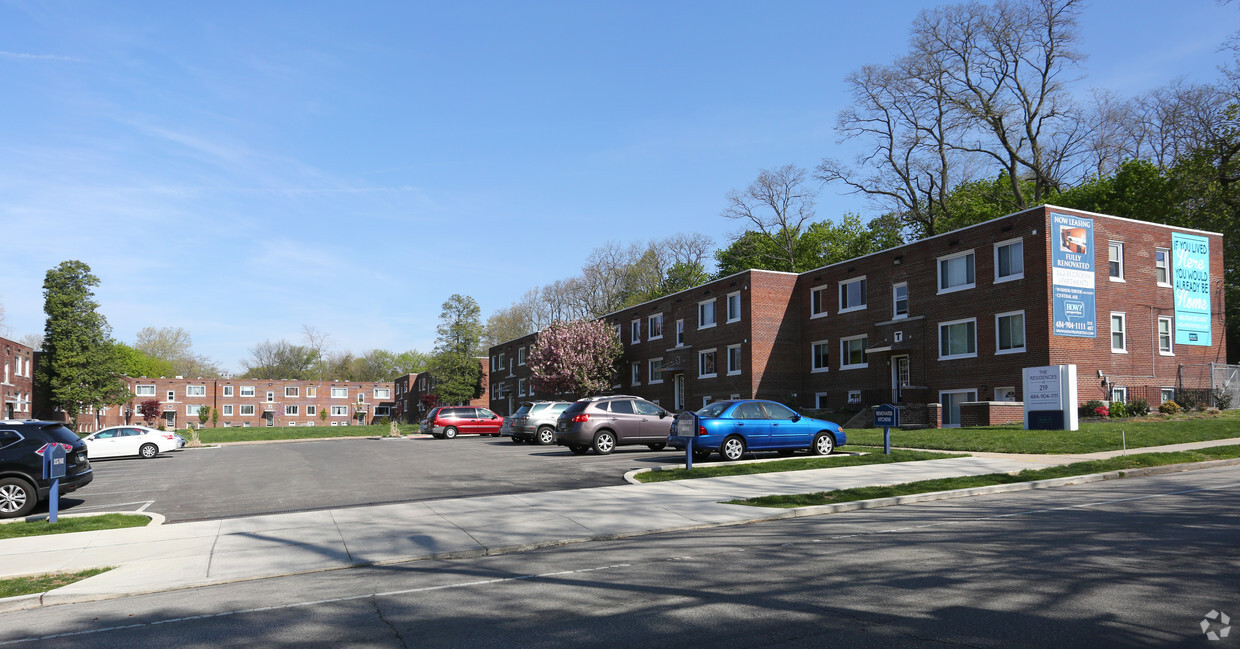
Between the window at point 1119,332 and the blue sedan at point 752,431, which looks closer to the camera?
the blue sedan at point 752,431

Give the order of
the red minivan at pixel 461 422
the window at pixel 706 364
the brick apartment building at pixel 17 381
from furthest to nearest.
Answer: the brick apartment building at pixel 17 381, the window at pixel 706 364, the red minivan at pixel 461 422

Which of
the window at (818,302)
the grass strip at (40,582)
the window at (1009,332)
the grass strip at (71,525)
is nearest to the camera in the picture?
the grass strip at (40,582)

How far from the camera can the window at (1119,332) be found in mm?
30906

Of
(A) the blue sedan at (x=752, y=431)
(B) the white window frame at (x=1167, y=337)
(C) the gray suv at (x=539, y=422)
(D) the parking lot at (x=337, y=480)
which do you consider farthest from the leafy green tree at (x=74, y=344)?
(B) the white window frame at (x=1167, y=337)

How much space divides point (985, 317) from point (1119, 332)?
16.1 feet

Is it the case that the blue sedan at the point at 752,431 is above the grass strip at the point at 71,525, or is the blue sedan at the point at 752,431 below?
above

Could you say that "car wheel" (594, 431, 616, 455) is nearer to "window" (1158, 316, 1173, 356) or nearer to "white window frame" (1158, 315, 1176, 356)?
"white window frame" (1158, 315, 1176, 356)

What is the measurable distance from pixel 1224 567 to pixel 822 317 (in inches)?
1341

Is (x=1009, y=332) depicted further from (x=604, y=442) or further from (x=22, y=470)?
(x=22, y=470)

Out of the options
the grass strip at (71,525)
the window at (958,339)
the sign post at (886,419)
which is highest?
the window at (958,339)

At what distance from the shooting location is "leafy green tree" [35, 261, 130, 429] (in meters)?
58.2

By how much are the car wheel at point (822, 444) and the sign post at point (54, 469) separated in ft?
52.6

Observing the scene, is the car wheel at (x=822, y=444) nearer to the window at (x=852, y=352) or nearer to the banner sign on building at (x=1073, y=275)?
the banner sign on building at (x=1073, y=275)

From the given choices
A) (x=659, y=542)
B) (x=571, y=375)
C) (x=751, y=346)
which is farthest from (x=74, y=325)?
(x=659, y=542)
